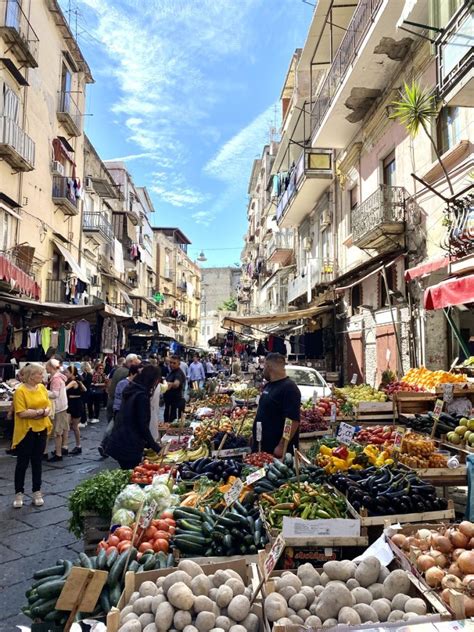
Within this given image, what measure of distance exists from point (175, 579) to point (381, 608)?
977 millimetres

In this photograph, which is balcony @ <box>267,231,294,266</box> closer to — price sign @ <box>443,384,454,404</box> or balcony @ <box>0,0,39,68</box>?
balcony @ <box>0,0,39,68</box>

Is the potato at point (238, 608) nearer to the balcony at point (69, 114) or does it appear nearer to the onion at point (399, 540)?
the onion at point (399, 540)

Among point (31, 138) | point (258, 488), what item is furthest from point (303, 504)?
point (31, 138)

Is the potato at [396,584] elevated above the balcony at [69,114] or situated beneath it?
situated beneath

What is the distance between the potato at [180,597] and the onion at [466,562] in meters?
1.39

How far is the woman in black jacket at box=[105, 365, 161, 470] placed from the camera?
18.4 ft

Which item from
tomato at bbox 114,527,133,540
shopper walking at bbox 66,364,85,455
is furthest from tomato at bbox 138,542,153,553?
shopper walking at bbox 66,364,85,455

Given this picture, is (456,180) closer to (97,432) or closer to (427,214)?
(427,214)

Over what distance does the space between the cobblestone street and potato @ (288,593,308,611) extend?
2286mm

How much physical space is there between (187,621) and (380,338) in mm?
12249

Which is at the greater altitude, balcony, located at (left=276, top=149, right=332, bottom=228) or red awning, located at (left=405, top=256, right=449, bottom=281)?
balcony, located at (left=276, top=149, right=332, bottom=228)

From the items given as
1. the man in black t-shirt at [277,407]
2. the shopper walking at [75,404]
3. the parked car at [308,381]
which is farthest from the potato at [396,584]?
Answer: the parked car at [308,381]

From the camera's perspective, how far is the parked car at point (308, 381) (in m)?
11.7

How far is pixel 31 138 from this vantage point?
16.1 m
